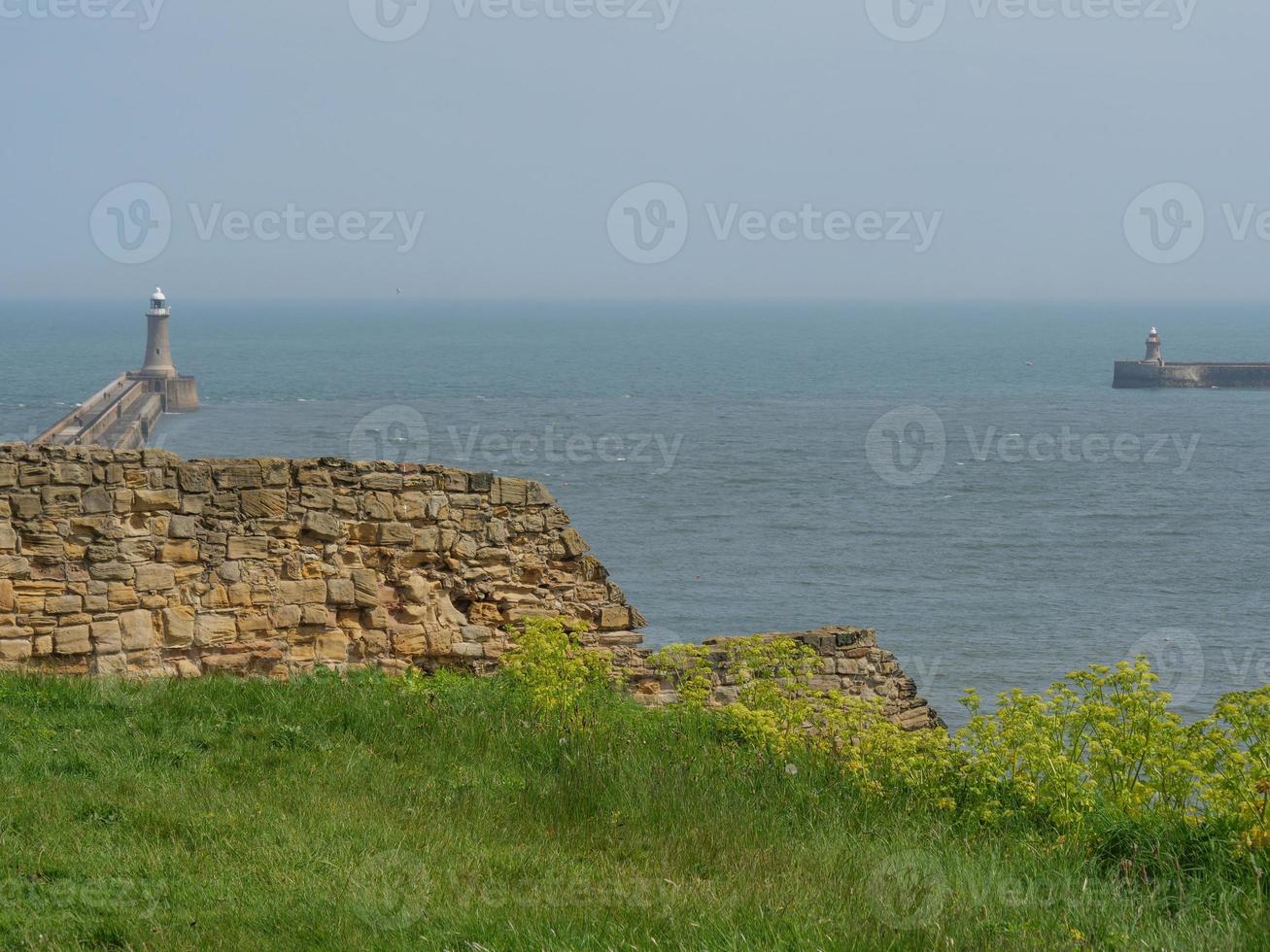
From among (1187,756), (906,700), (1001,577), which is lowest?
(1001,577)

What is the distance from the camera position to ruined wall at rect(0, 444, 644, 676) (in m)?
10.3

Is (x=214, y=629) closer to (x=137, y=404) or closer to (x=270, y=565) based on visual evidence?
(x=270, y=565)

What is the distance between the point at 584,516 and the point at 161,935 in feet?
159

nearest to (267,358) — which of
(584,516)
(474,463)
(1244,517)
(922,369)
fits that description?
(922,369)

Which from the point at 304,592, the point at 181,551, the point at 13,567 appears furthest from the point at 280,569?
the point at 13,567

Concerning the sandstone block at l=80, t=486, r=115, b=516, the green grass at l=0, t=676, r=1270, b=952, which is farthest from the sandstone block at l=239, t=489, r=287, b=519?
the green grass at l=0, t=676, r=1270, b=952

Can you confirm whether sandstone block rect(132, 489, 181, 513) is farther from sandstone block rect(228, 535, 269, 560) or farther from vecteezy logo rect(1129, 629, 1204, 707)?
vecteezy logo rect(1129, 629, 1204, 707)

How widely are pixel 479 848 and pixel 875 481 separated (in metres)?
59.3

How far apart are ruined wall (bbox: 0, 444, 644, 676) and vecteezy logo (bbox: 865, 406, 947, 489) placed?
5316 cm

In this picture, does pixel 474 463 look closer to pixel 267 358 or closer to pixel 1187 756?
pixel 1187 756

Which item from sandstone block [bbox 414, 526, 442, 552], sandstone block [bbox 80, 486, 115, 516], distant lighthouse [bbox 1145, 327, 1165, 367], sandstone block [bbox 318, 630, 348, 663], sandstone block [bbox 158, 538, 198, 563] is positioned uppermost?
distant lighthouse [bbox 1145, 327, 1165, 367]

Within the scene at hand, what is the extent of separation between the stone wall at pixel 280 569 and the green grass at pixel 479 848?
3.55 ft

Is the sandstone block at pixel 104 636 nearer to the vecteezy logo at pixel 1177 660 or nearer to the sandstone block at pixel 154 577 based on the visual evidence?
the sandstone block at pixel 154 577

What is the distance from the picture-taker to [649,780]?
7.88 m
